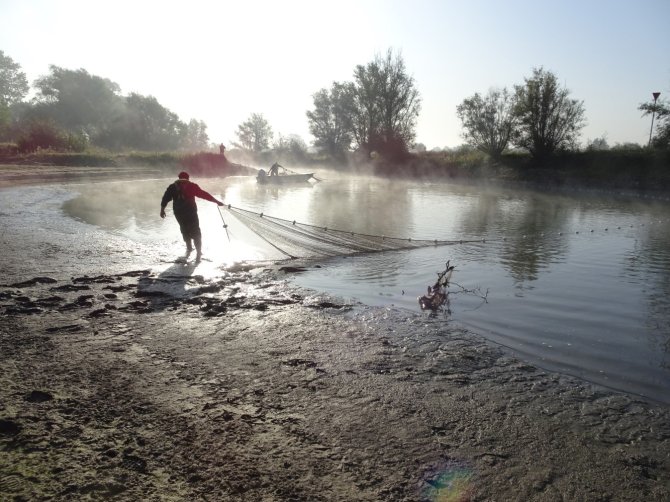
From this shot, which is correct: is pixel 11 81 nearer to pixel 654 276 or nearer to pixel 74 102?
pixel 74 102

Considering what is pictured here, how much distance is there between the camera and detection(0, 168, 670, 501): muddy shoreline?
2.38 m

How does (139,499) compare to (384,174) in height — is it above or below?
below

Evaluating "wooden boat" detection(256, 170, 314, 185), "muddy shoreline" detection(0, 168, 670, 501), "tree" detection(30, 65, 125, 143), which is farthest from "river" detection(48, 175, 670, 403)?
"tree" detection(30, 65, 125, 143)

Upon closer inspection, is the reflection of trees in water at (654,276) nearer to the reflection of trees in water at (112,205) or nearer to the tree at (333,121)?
the reflection of trees in water at (112,205)

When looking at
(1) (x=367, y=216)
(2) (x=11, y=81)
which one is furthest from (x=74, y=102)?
(1) (x=367, y=216)

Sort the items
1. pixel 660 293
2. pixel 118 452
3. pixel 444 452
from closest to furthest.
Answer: pixel 118 452 → pixel 444 452 → pixel 660 293

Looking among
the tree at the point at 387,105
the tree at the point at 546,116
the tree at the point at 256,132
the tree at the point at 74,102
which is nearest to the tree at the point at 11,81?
the tree at the point at 74,102

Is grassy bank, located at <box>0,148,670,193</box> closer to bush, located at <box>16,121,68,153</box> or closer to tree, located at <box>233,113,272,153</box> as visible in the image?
bush, located at <box>16,121,68,153</box>

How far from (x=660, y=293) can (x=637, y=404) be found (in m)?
4.73

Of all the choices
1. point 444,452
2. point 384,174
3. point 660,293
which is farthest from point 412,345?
point 384,174

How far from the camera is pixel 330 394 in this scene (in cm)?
339

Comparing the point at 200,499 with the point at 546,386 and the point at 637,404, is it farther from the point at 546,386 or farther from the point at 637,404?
the point at 637,404

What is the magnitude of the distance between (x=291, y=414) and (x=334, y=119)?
65.7 meters

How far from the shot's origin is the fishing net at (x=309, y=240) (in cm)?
916
